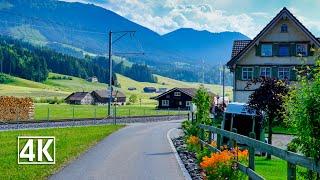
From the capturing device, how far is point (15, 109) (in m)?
56.6

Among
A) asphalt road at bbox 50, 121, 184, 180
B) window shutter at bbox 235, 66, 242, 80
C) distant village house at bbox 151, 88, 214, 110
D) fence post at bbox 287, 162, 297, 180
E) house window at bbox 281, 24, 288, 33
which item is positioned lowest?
asphalt road at bbox 50, 121, 184, 180

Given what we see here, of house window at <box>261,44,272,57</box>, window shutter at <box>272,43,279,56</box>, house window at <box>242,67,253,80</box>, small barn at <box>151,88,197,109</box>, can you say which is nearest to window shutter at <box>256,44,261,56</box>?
house window at <box>261,44,272,57</box>

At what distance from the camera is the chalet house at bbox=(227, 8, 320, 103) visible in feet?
168

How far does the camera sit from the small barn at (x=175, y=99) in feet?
416

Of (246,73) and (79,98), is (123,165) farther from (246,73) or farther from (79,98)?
(79,98)

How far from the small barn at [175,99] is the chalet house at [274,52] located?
72.3 metres

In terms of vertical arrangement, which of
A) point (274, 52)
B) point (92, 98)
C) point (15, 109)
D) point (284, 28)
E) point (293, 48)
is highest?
point (284, 28)

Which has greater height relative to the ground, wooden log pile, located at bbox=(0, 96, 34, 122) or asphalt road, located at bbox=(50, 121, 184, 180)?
wooden log pile, located at bbox=(0, 96, 34, 122)

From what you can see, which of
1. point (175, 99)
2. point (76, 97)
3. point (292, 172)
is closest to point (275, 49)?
point (292, 172)

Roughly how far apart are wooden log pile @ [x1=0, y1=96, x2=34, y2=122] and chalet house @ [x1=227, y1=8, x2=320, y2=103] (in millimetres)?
21934

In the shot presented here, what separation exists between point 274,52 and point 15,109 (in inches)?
1060

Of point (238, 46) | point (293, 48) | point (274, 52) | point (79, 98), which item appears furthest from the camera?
point (79, 98)

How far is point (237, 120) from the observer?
85.4 feet

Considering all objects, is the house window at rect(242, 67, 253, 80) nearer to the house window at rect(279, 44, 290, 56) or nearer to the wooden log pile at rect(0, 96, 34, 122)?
the house window at rect(279, 44, 290, 56)
